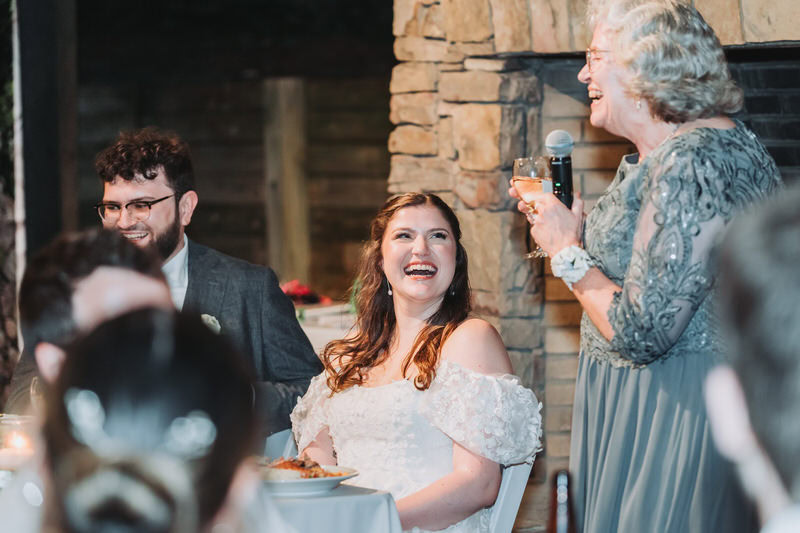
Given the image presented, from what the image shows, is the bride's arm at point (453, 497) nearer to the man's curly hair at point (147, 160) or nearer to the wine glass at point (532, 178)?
the wine glass at point (532, 178)

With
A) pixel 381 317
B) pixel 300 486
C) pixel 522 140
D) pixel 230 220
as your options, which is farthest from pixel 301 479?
pixel 230 220

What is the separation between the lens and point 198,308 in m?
3.16

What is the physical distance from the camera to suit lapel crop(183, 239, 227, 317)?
3.21 metres

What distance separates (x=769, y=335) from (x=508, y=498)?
2.09 meters

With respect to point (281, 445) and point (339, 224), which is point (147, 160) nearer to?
point (281, 445)

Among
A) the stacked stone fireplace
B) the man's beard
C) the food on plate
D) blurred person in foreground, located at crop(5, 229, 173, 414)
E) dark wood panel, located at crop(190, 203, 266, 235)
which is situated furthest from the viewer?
dark wood panel, located at crop(190, 203, 266, 235)

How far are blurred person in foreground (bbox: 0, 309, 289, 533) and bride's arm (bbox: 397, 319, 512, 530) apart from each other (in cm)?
193

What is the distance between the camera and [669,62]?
7.36 ft

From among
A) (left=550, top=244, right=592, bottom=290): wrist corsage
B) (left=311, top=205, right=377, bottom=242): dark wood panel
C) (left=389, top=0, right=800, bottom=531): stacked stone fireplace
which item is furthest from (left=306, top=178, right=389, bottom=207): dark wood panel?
(left=550, top=244, right=592, bottom=290): wrist corsage

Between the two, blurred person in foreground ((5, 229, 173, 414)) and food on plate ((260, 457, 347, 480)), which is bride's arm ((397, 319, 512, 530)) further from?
blurred person in foreground ((5, 229, 173, 414))

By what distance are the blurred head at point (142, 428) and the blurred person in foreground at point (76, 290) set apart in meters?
0.25

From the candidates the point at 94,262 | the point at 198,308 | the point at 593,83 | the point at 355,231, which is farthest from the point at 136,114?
the point at 94,262

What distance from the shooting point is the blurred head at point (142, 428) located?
792 mm

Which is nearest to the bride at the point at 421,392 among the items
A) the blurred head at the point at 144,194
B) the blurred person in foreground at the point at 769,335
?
the blurred head at the point at 144,194
